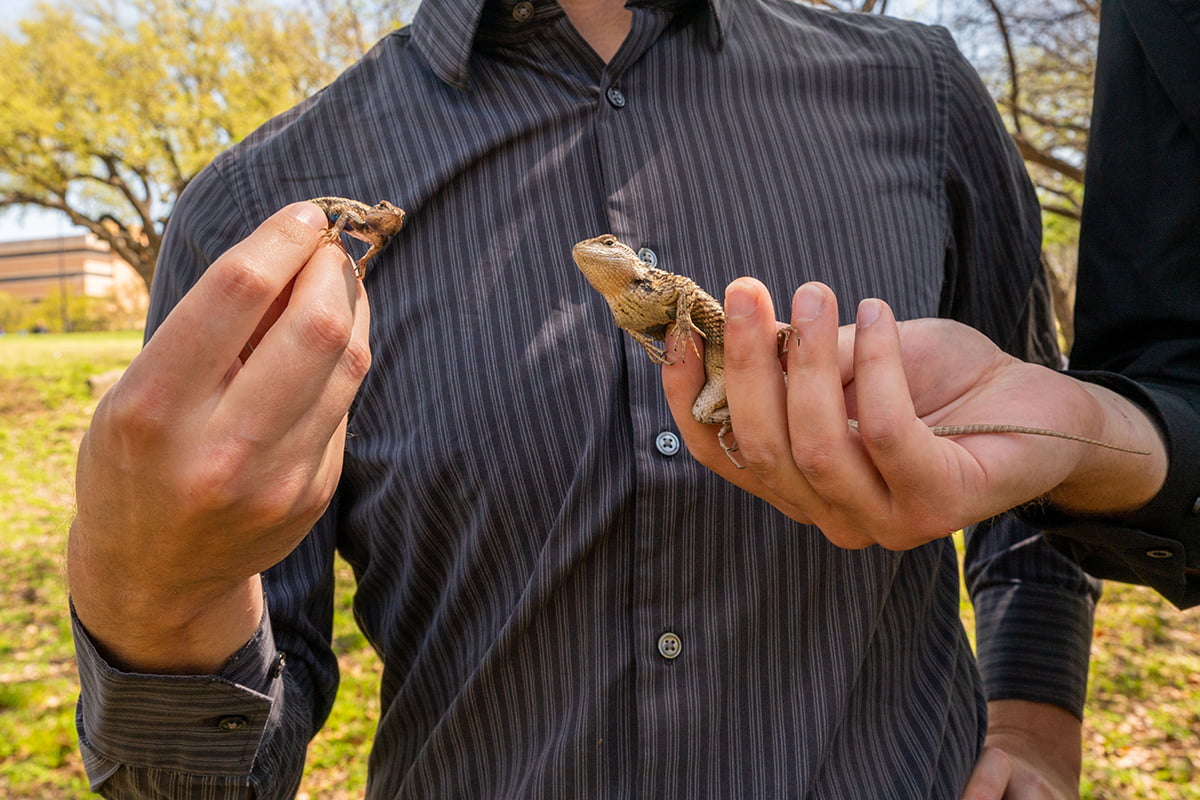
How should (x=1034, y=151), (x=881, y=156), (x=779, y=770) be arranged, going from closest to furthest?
(x=779, y=770) → (x=881, y=156) → (x=1034, y=151)

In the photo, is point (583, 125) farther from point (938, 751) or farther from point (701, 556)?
point (938, 751)

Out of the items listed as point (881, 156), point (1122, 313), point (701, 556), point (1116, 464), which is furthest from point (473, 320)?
point (1122, 313)

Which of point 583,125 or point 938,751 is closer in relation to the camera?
point 938,751

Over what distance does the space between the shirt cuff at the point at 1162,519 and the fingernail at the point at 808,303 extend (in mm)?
915

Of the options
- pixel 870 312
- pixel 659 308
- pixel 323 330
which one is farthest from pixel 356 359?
pixel 870 312

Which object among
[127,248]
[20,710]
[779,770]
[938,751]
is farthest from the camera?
[127,248]

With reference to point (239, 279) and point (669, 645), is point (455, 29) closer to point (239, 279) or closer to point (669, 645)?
point (239, 279)

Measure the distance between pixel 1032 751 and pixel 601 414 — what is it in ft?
5.18

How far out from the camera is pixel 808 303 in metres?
1.43

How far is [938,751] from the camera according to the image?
75.0 inches

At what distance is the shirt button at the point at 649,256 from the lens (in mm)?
1966

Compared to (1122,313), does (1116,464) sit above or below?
below

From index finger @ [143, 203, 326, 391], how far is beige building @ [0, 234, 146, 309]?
135ft

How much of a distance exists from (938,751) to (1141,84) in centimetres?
175
